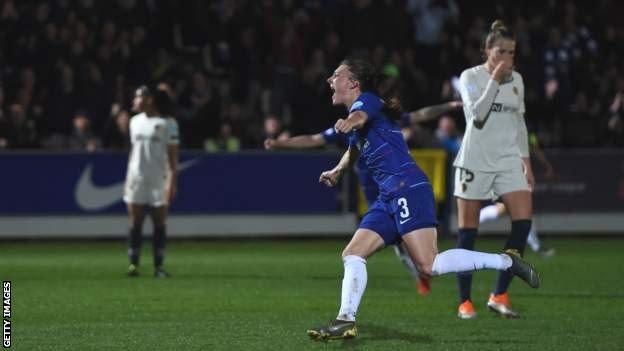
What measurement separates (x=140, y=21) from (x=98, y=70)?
149 centimetres

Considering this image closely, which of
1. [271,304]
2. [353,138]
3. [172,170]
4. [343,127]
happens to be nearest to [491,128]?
[353,138]

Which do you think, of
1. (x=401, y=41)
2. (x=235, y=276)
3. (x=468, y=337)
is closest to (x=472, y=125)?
(x=468, y=337)

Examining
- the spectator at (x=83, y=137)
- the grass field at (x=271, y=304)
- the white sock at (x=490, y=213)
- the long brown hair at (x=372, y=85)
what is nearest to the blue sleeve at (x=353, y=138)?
the long brown hair at (x=372, y=85)

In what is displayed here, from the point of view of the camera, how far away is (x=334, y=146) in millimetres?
23750

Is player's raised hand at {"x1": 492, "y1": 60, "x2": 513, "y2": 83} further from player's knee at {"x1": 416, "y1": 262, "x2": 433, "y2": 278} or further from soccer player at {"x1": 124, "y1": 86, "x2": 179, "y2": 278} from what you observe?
soccer player at {"x1": 124, "y1": 86, "x2": 179, "y2": 278}

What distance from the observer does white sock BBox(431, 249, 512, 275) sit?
378 inches

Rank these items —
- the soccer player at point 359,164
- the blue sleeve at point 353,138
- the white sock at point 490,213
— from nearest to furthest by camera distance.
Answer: the blue sleeve at point 353,138, the soccer player at point 359,164, the white sock at point 490,213

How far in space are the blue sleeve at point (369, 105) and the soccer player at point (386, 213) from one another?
10 mm

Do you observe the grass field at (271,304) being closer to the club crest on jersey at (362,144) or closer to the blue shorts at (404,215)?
the blue shorts at (404,215)

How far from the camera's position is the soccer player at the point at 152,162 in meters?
16.3

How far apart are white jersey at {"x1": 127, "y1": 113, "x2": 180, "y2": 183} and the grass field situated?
4.06 ft

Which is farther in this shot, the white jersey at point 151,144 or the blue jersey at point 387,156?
the white jersey at point 151,144

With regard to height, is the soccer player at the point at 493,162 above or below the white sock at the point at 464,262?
above

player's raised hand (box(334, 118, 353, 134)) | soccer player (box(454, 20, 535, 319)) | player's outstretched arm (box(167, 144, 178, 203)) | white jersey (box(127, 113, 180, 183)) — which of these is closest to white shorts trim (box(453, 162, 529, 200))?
soccer player (box(454, 20, 535, 319))
